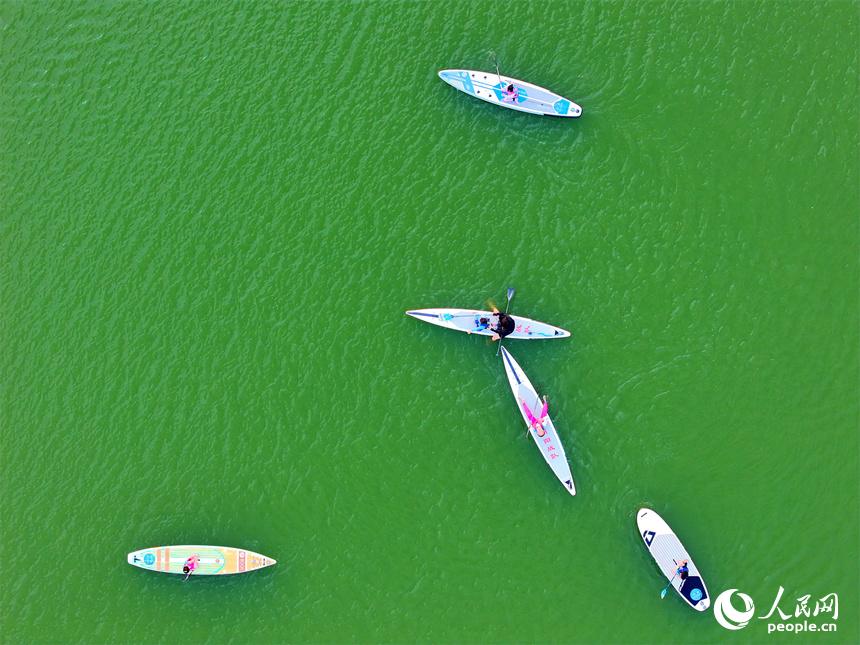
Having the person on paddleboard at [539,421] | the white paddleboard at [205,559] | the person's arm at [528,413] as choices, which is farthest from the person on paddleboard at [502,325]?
the white paddleboard at [205,559]

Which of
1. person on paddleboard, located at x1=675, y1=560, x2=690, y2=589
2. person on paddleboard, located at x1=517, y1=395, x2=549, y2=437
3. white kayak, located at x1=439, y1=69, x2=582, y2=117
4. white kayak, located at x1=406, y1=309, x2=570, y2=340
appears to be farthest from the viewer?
white kayak, located at x1=439, y1=69, x2=582, y2=117

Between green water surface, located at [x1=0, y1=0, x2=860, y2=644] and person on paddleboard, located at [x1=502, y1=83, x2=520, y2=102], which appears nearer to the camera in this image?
green water surface, located at [x1=0, y1=0, x2=860, y2=644]

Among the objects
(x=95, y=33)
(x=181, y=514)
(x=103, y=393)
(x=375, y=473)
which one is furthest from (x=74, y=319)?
(x=375, y=473)

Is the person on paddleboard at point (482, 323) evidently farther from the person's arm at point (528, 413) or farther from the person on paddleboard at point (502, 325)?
the person's arm at point (528, 413)

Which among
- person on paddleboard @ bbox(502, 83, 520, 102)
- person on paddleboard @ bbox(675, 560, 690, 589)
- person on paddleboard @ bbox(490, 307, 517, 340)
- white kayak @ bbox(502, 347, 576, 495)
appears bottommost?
person on paddleboard @ bbox(675, 560, 690, 589)

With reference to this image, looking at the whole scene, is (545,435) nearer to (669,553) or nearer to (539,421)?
(539,421)

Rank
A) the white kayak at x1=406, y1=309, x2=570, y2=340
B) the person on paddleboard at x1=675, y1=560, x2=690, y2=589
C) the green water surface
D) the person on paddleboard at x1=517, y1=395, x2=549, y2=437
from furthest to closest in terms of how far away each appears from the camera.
Answer: the green water surface
the white kayak at x1=406, y1=309, x2=570, y2=340
the person on paddleboard at x1=517, y1=395, x2=549, y2=437
the person on paddleboard at x1=675, y1=560, x2=690, y2=589

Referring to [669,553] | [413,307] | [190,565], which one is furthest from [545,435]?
[190,565]

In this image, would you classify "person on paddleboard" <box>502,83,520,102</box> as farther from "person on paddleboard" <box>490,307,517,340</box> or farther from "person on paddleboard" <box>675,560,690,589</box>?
"person on paddleboard" <box>675,560,690,589</box>

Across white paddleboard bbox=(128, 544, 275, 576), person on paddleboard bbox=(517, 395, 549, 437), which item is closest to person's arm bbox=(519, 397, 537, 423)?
person on paddleboard bbox=(517, 395, 549, 437)
